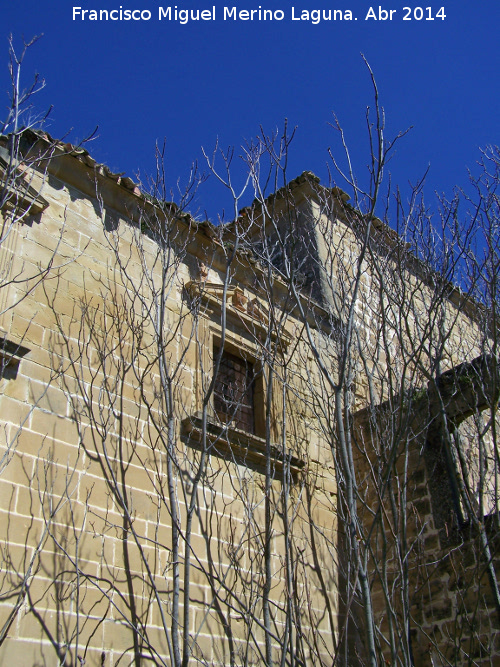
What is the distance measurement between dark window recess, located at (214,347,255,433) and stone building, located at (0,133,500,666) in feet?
0.11

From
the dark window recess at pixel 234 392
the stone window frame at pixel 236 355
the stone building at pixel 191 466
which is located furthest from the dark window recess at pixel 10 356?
the dark window recess at pixel 234 392

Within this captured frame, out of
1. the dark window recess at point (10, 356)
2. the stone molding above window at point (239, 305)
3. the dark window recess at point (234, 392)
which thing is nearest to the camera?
the dark window recess at point (10, 356)

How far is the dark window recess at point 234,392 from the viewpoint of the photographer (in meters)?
7.20

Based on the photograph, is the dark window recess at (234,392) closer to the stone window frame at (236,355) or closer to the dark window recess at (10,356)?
the stone window frame at (236,355)

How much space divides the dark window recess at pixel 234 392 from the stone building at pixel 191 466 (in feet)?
0.11

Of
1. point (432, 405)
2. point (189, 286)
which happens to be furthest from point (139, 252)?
point (432, 405)

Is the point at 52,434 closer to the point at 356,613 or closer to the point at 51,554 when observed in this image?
the point at 51,554

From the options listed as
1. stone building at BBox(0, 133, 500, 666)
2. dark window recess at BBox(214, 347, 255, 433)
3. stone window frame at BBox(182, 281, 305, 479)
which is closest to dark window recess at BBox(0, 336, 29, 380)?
stone building at BBox(0, 133, 500, 666)

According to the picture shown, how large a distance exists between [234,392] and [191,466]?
158 cm

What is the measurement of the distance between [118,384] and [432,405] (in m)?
3.40

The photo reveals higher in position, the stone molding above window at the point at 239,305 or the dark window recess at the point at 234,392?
the stone molding above window at the point at 239,305

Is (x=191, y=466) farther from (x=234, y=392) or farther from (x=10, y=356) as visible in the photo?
(x=10, y=356)

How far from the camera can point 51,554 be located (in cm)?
479

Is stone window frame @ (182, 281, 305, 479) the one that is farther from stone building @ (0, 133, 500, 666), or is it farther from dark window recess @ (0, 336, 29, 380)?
dark window recess @ (0, 336, 29, 380)
